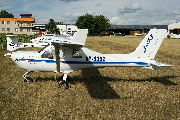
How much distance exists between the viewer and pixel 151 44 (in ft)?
30.1

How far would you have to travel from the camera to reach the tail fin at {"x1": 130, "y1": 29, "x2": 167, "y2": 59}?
9070mm

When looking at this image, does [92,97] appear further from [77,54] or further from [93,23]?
[93,23]

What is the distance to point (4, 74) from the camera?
10.9 metres

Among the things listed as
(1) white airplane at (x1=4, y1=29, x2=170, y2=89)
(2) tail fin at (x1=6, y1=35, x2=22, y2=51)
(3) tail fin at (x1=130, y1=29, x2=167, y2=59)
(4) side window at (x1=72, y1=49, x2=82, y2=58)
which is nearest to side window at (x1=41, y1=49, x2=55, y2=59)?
(1) white airplane at (x1=4, y1=29, x2=170, y2=89)

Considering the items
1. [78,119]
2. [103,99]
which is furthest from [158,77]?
[78,119]

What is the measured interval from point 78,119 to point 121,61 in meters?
4.43

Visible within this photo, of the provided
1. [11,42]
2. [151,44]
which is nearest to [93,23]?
[11,42]

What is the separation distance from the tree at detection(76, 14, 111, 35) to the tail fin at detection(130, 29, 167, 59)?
90874 millimetres

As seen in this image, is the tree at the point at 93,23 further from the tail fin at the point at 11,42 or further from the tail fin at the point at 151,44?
the tail fin at the point at 151,44

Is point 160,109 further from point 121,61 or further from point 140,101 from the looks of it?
point 121,61

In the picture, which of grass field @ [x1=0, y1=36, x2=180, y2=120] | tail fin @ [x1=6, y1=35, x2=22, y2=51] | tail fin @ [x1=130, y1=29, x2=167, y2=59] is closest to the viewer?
grass field @ [x1=0, y1=36, x2=180, y2=120]

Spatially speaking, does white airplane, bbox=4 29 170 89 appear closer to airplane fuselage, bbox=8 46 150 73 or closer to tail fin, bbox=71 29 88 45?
airplane fuselage, bbox=8 46 150 73

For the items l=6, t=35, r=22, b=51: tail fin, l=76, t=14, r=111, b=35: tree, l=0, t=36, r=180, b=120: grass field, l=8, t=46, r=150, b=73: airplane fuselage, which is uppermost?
l=76, t=14, r=111, b=35: tree

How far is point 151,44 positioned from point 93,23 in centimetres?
9389
